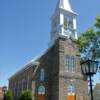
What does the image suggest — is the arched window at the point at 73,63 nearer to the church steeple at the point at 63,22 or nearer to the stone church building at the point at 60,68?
the stone church building at the point at 60,68

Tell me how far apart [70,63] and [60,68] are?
2.34m

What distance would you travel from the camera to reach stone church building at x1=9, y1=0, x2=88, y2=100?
36000 mm

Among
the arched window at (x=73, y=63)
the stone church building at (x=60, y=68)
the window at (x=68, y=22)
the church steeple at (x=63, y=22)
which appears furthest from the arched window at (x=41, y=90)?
the window at (x=68, y=22)

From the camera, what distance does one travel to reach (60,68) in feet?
119

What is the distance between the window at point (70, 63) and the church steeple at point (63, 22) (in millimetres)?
3486

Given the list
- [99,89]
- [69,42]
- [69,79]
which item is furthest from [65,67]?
[99,89]

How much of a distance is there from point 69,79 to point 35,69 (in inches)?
214

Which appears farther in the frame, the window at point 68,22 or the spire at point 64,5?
the spire at point 64,5

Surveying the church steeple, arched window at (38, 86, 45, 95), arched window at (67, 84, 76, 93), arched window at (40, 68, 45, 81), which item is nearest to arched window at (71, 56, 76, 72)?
arched window at (67, 84, 76, 93)

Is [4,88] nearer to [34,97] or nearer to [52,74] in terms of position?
[34,97]

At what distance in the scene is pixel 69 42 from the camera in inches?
1518

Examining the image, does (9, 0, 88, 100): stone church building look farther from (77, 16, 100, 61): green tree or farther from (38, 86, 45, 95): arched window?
(77, 16, 100, 61): green tree

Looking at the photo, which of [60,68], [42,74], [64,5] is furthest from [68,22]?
[42,74]

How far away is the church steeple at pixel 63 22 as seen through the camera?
38287 millimetres
